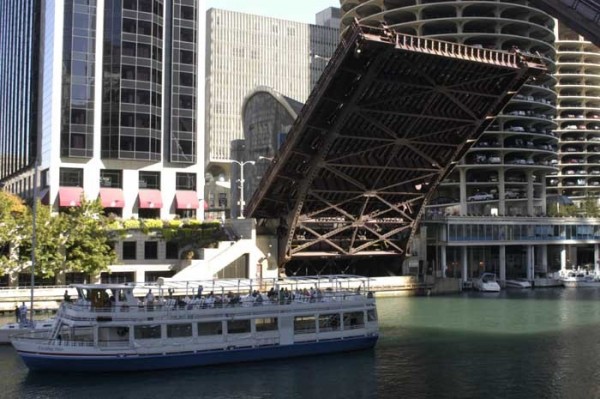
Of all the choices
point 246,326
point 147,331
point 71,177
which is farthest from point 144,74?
point 147,331

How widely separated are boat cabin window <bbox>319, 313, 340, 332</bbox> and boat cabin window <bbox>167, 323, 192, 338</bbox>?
299 inches

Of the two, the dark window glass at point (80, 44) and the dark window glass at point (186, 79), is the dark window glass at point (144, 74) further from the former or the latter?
the dark window glass at point (80, 44)

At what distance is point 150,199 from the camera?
232 ft

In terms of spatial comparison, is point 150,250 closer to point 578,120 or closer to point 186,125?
point 186,125

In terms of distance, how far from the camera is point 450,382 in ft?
97.2

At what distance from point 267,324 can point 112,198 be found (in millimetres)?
37924

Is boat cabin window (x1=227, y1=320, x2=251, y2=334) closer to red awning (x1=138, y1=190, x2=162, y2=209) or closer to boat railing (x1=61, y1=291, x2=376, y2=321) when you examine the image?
boat railing (x1=61, y1=291, x2=376, y2=321)

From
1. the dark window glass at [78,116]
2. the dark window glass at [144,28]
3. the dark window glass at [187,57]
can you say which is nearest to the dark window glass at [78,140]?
the dark window glass at [78,116]

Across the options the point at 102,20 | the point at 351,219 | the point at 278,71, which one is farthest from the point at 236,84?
the point at 351,219

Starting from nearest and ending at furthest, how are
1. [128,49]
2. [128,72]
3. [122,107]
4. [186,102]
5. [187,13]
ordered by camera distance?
[122,107]
[128,72]
[128,49]
[186,102]
[187,13]

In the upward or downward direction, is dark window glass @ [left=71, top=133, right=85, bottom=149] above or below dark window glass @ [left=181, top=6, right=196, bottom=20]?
below

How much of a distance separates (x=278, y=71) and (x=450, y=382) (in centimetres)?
15159

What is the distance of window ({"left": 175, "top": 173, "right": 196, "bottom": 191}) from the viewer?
73.9 m

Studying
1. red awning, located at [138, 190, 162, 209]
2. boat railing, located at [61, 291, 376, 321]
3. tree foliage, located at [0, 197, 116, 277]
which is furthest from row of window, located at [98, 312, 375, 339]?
red awning, located at [138, 190, 162, 209]
